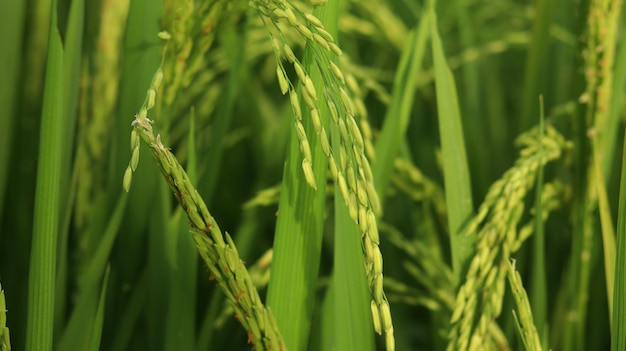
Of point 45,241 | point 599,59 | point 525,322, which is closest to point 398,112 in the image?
point 599,59

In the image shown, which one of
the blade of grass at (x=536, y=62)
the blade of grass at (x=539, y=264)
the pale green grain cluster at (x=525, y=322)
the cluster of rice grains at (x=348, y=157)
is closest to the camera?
the cluster of rice grains at (x=348, y=157)

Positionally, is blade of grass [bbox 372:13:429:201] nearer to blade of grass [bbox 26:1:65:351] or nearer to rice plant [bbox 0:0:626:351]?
rice plant [bbox 0:0:626:351]

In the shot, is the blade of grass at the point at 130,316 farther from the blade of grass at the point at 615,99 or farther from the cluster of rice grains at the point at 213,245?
the blade of grass at the point at 615,99

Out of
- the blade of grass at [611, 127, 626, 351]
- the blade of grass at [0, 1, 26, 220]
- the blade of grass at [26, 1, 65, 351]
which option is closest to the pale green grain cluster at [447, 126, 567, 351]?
the blade of grass at [611, 127, 626, 351]

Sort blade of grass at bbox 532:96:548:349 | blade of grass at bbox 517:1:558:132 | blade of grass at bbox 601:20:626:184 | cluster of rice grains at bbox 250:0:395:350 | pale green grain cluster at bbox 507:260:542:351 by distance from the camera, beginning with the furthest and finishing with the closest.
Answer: blade of grass at bbox 517:1:558:132, blade of grass at bbox 601:20:626:184, blade of grass at bbox 532:96:548:349, pale green grain cluster at bbox 507:260:542:351, cluster of rice grains at bbox 250:0:395:350

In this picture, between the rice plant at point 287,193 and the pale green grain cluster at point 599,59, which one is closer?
the rice plant at point 287,193

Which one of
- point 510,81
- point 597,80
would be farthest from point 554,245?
point 510,81

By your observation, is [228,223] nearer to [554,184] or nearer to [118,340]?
[118,340]

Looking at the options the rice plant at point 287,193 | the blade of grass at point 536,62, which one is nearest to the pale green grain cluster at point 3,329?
the rice plant at point 287,193
